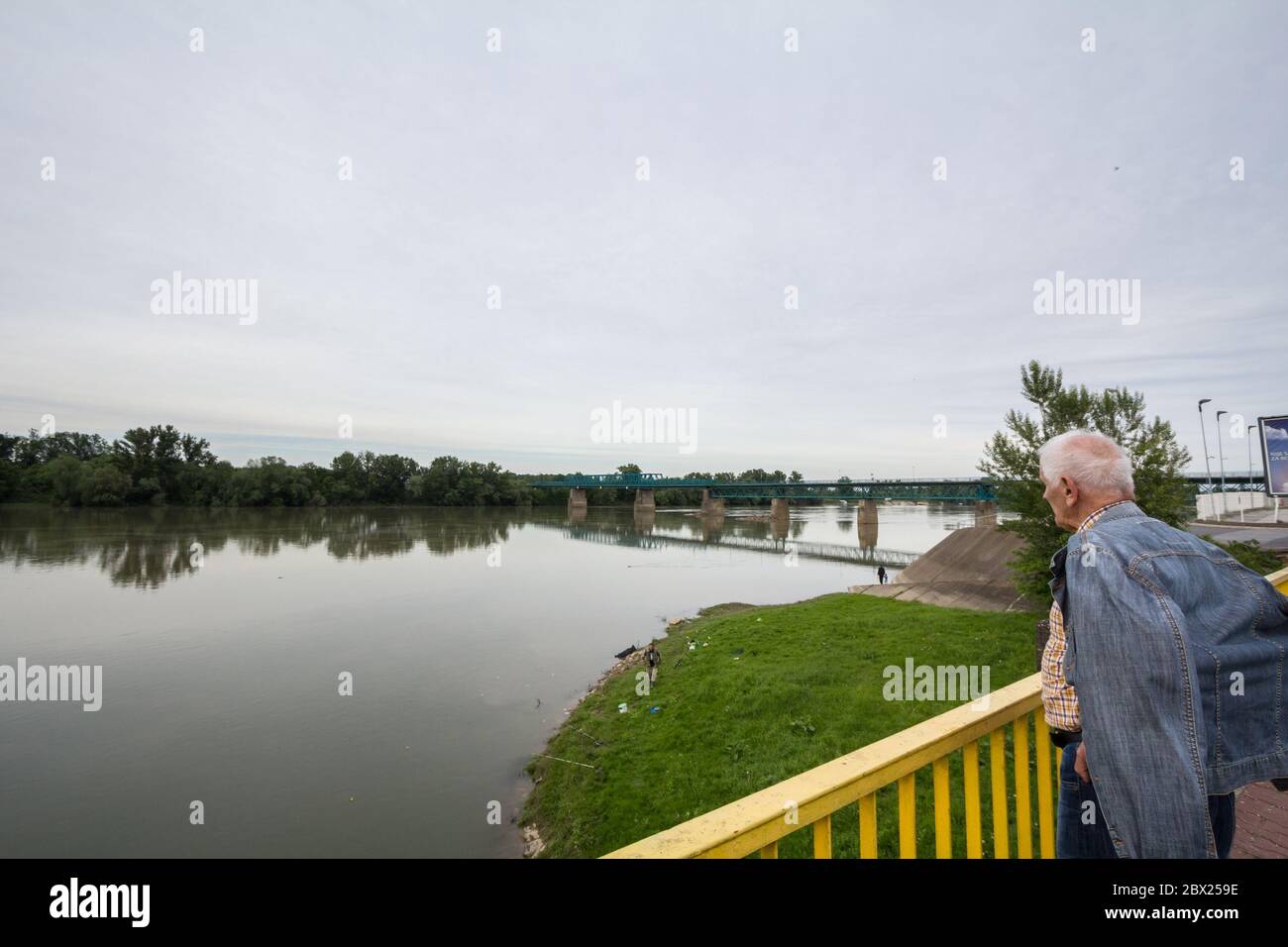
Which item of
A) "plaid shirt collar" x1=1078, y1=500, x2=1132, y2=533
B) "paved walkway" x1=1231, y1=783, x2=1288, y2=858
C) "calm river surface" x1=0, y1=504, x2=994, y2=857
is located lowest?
"calm river surface" x1=0, y1=504, x2=994, y2=857

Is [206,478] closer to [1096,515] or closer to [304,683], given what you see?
[304,683]

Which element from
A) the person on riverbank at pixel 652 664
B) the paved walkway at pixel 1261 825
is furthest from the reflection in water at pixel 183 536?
the paved walkway at pixel 1261 825

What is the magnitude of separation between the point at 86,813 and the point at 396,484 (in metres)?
121

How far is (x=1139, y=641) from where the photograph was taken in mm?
1717

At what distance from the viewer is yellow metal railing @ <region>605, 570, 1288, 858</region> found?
1816mm

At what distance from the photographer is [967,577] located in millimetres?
25031

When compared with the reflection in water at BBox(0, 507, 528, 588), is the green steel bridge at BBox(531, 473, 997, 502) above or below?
above

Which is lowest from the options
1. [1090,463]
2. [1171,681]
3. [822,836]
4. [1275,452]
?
[822,836]

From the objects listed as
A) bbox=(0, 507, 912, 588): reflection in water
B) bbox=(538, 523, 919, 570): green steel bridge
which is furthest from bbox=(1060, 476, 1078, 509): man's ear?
bbox=(538, 523, 919, 570): green steel bridge

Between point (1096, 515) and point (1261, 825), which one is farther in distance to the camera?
point (1261, 825)

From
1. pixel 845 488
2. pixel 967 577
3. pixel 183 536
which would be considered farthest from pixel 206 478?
pixel 967 577

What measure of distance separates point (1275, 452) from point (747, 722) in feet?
38.5

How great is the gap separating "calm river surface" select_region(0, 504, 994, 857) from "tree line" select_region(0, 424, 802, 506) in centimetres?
5528

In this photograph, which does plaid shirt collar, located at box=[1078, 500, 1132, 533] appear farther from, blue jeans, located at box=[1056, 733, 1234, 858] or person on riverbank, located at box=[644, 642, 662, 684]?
person on riverbank, located at box=[644, 642, 662, 684]
